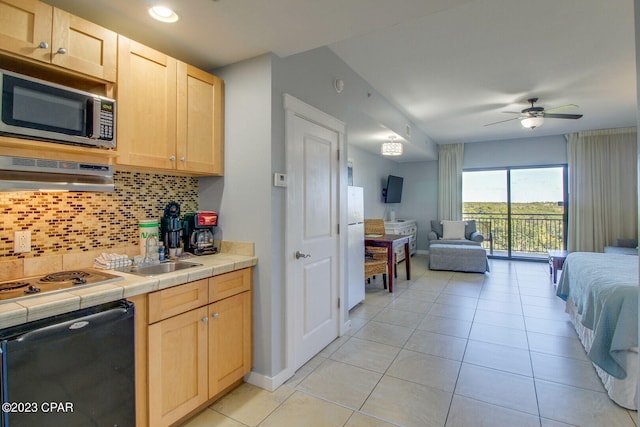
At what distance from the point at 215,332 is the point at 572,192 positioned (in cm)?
728

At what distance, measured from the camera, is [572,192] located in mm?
6305

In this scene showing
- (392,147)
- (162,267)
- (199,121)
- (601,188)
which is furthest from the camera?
(601,188)

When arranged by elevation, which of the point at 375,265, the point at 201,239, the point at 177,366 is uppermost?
the point at 201,239

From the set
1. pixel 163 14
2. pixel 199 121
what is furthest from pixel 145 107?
pixel 163 14

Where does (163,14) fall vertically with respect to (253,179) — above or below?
above

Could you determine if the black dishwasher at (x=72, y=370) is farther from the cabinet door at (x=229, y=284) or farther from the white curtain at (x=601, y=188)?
the white curtain at (x=601, y=188)

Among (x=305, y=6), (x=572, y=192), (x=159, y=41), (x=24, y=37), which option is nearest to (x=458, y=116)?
(x=572, y=192)

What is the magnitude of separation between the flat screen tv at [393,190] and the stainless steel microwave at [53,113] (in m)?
5.98

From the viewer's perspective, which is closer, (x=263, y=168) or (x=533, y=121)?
(x=263, y=168)

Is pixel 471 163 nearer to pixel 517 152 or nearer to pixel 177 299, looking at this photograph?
pixel 517 152

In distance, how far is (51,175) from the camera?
157cm

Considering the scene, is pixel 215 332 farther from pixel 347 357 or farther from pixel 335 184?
pixel 335 184

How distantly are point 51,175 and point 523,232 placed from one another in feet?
26.2

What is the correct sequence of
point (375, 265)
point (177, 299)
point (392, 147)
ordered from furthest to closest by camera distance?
point (392, 147) → point (375, 265) → point (177, 299)
